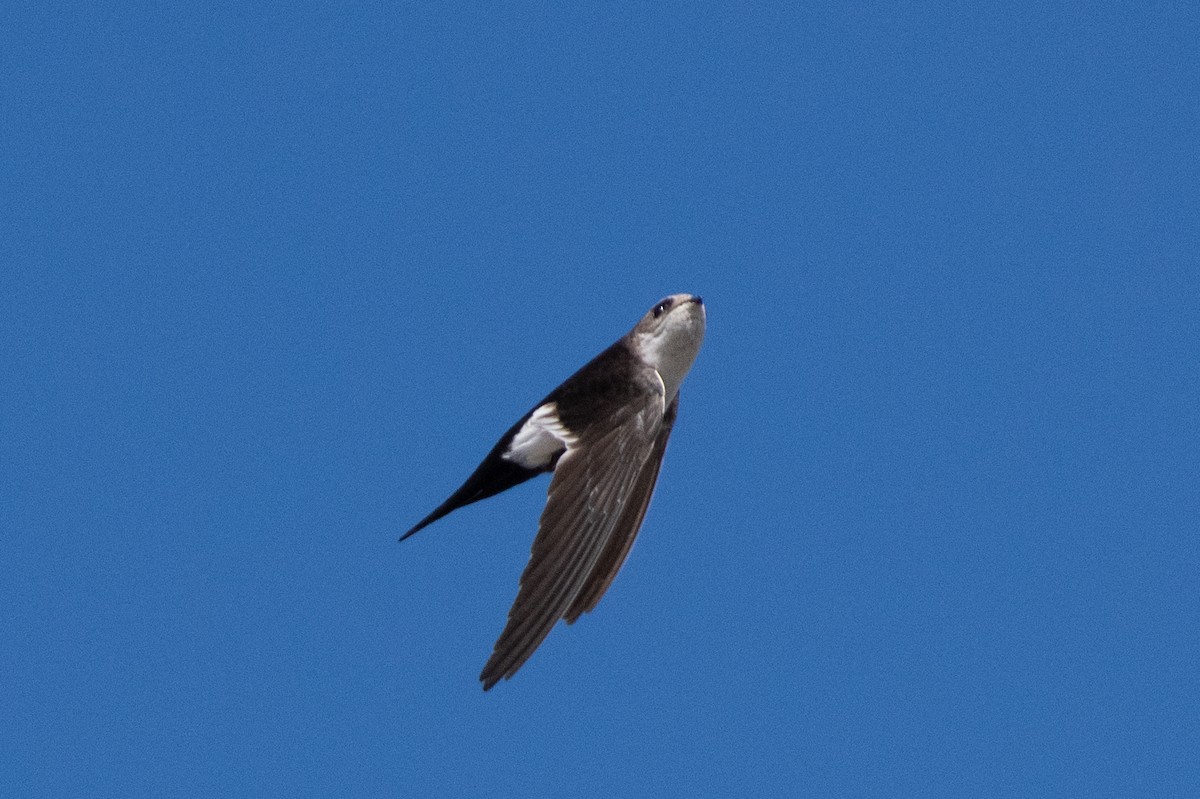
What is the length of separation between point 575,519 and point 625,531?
1.28 metres

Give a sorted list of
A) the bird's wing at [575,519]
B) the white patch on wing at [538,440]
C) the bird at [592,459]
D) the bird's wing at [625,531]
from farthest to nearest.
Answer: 1. the bird's wing at [625,531]
2. the white patch on wing at [538,440]
3. the bird at [592,459]
4. the bird's wing at [575,519]

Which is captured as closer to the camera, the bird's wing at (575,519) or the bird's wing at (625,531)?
the bird's wing at (575,519)

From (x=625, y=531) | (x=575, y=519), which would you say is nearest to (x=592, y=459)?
(x=575, y=519)

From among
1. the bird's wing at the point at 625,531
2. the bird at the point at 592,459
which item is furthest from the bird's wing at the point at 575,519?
the bird's wing at the point at 625,531

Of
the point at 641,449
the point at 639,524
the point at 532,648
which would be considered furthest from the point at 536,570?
the point at 639,524

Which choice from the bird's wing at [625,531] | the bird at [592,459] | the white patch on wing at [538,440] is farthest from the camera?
the bird's wing at [625,531]

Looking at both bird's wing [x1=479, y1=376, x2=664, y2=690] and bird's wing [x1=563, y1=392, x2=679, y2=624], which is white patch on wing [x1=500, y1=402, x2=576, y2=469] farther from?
bird's wing [x1=563, y1=392, x2=679, y2=624]

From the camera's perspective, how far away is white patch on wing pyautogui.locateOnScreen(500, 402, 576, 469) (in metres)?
7.70

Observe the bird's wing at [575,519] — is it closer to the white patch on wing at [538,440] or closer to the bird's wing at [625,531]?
the white patch on wing at [538,440]

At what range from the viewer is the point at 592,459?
7.39 metres

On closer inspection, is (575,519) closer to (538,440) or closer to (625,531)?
(538,440)

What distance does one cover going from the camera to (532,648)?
6527 millimetres

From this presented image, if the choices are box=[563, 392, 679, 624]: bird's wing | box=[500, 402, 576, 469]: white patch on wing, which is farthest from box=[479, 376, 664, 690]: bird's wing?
box=[563, 392, 679, 624]: bird's wing

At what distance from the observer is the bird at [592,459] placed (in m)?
6.81
